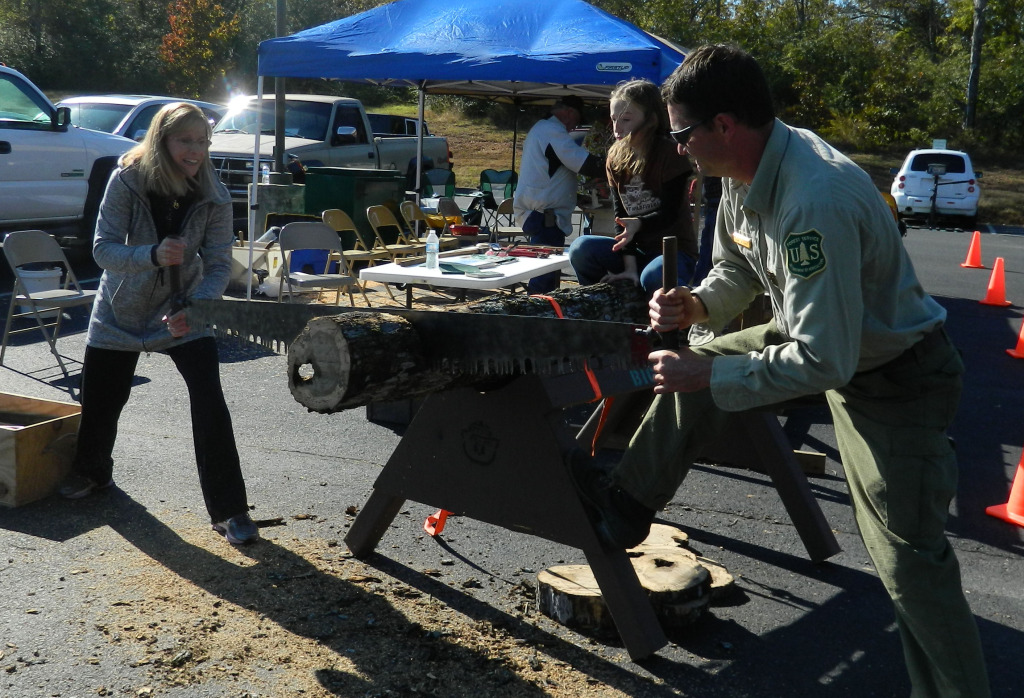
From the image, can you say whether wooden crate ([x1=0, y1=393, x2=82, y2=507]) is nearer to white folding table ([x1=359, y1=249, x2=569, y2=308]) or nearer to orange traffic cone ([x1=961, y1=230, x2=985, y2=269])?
white folding table ([x1=359, y1=249, x2=569, y2=308])

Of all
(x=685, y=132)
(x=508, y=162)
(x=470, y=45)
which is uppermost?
(x=470, y=45)

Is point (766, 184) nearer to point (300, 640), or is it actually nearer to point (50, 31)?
point (300, 640)

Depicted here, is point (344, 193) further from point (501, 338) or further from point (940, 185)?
point (940, 185)

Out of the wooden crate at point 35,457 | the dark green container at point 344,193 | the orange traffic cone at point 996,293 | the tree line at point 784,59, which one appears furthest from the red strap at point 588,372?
the tree line at point 784,59

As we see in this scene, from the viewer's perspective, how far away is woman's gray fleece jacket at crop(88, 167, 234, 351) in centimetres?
409

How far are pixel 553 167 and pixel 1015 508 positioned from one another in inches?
201

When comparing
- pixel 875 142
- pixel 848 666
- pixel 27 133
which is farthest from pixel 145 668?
pixel 875 142

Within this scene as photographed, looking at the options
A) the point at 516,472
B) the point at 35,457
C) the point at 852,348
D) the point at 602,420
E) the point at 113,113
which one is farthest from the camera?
the point at 113,113

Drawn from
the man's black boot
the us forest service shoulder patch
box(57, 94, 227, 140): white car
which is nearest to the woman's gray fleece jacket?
the man's black boot

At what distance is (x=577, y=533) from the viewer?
333cm

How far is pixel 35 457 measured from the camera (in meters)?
4.49

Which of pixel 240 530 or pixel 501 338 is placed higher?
pixel 501 338

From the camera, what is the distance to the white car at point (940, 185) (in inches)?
839

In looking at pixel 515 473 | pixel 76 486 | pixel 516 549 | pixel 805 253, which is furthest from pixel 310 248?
pixel 805 253
